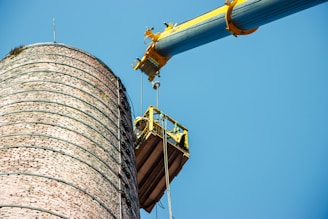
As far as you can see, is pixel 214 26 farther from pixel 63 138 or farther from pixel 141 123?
pixel 63 138

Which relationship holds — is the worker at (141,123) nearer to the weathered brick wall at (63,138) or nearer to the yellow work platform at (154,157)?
the yellow work platform at (154,157)

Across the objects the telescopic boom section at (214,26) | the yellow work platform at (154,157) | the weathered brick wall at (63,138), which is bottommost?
the weathered brick wall at (63,138)

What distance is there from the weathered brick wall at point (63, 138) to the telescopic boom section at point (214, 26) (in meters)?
3.23

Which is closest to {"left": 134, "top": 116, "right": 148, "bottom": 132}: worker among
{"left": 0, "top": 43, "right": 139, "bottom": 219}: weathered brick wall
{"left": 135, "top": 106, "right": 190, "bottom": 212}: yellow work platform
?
{"left": 135, "top": 106, "right": 190, "bottom": 212}: yellow work platform

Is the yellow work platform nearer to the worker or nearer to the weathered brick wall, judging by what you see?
the worker

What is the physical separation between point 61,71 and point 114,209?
15.0 ft

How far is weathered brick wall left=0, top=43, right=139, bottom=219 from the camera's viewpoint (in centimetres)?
1038

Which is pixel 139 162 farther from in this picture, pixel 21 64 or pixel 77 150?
pixel 77 150

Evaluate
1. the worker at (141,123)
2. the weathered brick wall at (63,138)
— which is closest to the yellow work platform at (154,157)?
the worker at (141,123)

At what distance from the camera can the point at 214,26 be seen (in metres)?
17.9

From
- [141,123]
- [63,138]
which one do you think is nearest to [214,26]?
[141,123]

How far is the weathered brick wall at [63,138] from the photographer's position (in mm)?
10375

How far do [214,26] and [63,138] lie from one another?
724cm

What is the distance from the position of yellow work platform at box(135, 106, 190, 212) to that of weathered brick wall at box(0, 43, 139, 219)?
2.82m
